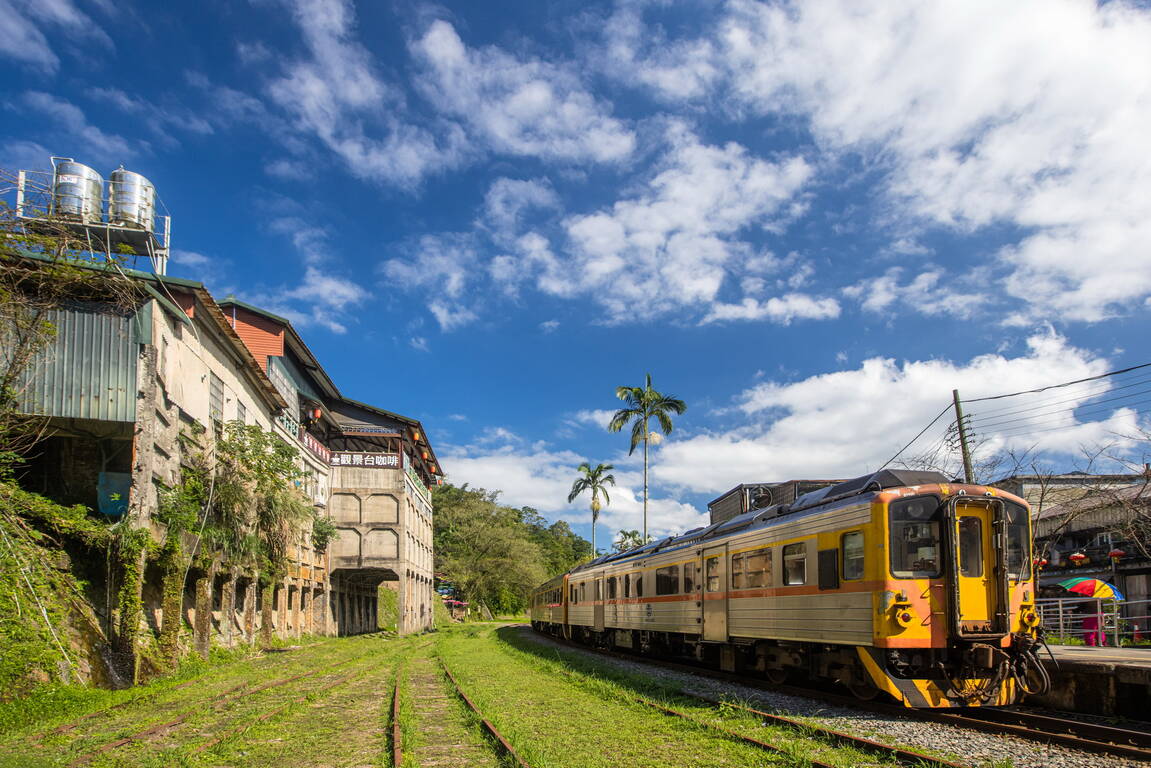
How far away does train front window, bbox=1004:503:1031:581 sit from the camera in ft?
34.4

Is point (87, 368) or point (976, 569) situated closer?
point (976, 569)

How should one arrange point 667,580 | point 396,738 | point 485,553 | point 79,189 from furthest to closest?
point 485,553 < point 79,189 < point 667,580 < point 396,738

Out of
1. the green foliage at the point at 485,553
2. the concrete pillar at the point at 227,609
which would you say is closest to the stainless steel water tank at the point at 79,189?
the concrete pillar at the point at 227,609

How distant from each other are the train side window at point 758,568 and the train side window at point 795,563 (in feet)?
2.33

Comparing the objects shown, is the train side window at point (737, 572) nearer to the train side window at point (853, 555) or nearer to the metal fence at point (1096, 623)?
the train side window at point (853, 555)

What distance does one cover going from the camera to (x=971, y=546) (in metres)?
10.5

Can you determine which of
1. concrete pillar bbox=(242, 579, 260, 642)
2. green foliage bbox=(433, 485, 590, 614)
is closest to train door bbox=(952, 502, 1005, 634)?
concrete pillar bbox=(242, 579, 260, 642)

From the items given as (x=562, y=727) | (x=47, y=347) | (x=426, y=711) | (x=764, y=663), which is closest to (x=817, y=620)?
(x=764, y=663)

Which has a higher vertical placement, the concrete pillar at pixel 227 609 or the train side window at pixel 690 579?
the train side window at pixel 690 579

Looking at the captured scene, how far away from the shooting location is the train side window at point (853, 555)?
1049 cm

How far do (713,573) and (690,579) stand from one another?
137 centimetres

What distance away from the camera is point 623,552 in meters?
25.0

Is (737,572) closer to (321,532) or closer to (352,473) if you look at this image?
(321,532)

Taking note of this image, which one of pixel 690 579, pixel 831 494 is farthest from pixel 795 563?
pixel 690 579
